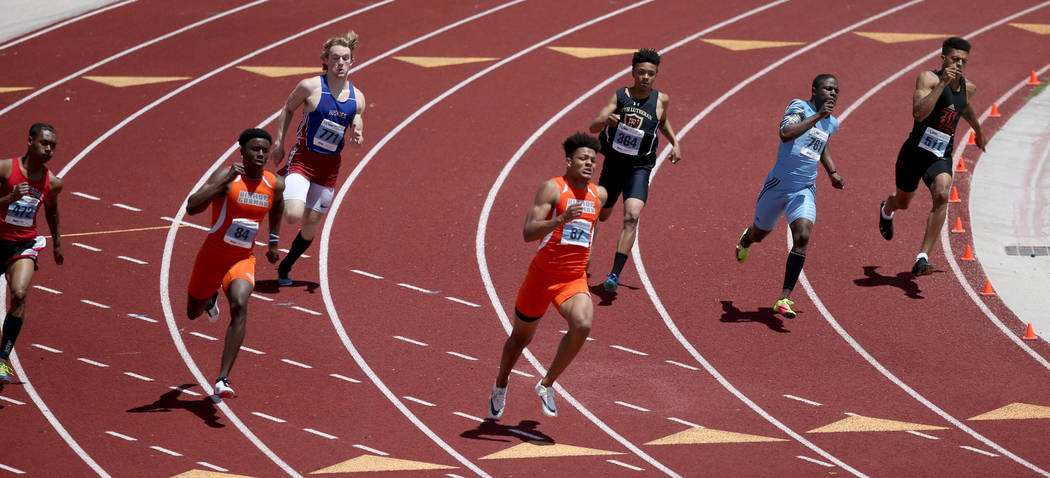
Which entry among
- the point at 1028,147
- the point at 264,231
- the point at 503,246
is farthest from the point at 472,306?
the point at 1028,147

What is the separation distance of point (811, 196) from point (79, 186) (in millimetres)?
7292

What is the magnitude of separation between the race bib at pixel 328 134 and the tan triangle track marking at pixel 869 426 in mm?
4481

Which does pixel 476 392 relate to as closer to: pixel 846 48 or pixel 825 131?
pixel 825 131

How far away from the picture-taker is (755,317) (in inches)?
435

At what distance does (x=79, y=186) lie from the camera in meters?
13.6

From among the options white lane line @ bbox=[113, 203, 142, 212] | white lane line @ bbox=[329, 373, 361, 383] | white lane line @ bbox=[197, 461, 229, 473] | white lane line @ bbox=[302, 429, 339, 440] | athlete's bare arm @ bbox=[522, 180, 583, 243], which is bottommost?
white lane line @ bbox=[197, 461, 229, 473]

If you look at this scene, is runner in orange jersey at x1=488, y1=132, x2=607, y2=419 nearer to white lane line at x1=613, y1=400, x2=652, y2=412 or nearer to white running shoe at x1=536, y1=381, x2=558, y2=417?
white running shoe at x1=536, y1=381, x2=558, y2=417

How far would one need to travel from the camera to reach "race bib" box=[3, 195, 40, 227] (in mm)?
8945

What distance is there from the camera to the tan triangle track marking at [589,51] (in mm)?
17641

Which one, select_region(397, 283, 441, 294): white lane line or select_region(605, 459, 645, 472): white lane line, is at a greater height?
select_region(397, 283, 441, 294): white lane line

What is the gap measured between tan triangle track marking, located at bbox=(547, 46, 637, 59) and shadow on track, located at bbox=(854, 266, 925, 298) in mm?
6469

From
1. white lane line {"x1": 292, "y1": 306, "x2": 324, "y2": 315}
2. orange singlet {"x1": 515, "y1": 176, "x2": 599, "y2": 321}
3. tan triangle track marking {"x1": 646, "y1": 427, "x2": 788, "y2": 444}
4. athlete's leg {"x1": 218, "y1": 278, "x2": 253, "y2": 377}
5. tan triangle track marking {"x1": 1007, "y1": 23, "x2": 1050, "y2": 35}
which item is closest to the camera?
orange singlet {"x1": 515, "y1": 176, "x2": 599, "y2": 321}

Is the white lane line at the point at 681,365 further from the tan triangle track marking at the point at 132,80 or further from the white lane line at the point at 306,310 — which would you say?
the tan triangle track marking at the point at 132,80

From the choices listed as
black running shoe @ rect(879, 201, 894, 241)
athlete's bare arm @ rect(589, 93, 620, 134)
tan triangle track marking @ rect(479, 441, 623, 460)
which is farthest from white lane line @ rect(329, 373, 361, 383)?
black running shoe @ rect(879, 201, 894, 241)
